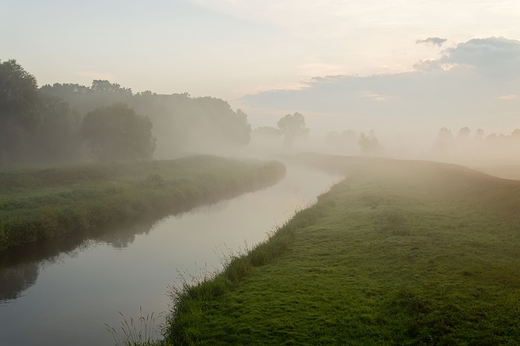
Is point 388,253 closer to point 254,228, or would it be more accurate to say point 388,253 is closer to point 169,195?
point 254,228

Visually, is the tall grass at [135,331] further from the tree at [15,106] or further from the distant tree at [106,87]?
the distant tree at [106,87]

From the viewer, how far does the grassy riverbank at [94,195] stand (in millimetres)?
22703

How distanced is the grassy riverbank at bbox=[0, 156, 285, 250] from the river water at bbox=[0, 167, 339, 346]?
1375 mm

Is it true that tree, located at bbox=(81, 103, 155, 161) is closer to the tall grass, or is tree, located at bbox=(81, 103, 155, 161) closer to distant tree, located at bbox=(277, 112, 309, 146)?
the tall grass

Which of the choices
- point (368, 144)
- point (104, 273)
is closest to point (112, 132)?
point (104, 273)

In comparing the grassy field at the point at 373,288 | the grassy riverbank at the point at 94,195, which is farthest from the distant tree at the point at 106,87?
the grassy field at the point at 373,288

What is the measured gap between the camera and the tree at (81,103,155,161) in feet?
184

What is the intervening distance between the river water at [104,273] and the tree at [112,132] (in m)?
30.2

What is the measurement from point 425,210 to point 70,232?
76.4 feet

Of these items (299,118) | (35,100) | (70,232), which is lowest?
(70,232)

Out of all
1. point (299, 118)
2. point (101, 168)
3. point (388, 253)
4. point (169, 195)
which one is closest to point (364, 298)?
point (388, 253)

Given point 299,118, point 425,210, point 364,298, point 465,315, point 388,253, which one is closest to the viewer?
point 465,315

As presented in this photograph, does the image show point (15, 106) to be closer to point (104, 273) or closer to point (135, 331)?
point (104, 273)

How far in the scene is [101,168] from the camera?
4169 cm
